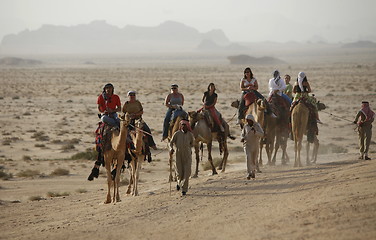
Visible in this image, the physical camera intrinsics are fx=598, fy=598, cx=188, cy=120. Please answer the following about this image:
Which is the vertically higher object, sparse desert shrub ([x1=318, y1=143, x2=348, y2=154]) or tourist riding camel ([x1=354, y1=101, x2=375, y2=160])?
tourist riding camel ([x1=354, y1=101, x2=375, y2=160])

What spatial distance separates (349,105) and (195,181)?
26145 millimetres

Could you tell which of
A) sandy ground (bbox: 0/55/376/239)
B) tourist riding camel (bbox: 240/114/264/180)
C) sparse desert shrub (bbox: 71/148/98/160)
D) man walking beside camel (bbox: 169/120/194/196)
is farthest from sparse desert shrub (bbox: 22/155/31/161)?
tourist riding camel (bbox: 240/114/264/180)

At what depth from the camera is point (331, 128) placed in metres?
29.3

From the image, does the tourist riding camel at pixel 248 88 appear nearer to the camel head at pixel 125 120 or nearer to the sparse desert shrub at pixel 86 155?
the camel head at pixel 125 120

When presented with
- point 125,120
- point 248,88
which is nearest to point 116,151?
point 125,120

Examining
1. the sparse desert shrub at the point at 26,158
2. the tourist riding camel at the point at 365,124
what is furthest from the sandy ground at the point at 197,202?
the tourist riding camel at the point at 365,124

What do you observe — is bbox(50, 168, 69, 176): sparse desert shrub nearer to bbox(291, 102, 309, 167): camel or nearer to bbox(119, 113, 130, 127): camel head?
bbox(119, 113, 130, 127): camel head

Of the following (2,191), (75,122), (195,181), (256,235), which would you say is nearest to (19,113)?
(75,122)

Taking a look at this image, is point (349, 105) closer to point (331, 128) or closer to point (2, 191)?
point (331, 128)

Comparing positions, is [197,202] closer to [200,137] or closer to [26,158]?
[200,137]

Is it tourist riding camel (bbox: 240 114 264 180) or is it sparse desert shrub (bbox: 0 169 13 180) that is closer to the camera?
tourist riding camel (bbox: 240 114 264 180)

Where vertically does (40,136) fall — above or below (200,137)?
below

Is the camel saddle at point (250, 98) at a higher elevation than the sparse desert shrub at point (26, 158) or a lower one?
higher

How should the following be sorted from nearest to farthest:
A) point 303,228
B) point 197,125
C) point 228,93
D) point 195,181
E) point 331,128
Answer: point 303,228, point 195,181, point 197,125, point 331,128, point 228,93
